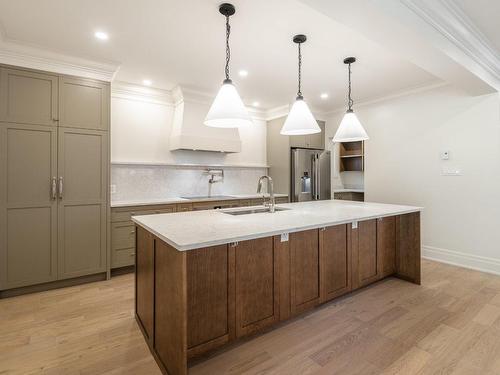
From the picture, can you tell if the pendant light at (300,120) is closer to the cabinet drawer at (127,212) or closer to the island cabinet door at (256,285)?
the island cabinet door at (256,285)

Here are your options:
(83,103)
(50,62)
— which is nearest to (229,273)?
(83,103)

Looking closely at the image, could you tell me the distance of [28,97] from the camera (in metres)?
2.75

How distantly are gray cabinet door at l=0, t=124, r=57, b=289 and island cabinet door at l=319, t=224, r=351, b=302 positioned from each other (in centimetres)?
278

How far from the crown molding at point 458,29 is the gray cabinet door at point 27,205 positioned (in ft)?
11.4

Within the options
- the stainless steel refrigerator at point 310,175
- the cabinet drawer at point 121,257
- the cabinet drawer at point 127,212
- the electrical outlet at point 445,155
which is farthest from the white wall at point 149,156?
the electrical outlet at point 445,155

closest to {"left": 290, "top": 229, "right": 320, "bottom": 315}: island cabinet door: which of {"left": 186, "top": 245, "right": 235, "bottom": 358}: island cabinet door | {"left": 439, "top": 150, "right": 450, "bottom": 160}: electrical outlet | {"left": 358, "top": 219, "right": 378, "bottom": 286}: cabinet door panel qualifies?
{"left": 186, "top": 245, "right": 235, "bottom": 358}: island cabinet door

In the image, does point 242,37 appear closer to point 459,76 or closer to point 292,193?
point 459,76

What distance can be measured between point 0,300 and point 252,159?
3948 millimetres

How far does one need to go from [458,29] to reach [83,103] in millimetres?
3708

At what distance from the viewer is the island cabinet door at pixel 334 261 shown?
88.8 inches

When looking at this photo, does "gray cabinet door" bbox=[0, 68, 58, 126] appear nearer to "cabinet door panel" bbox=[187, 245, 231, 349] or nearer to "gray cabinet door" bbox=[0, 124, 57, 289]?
"gray cabinet door" bbox=[0, 124, 57, 289]

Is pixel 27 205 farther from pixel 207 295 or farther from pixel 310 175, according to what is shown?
pixel 310 175

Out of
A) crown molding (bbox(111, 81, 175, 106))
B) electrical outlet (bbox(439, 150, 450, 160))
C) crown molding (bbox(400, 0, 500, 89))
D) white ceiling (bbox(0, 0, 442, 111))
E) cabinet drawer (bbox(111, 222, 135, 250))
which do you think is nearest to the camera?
crown molding (bbox(400, 0, 500, 89))

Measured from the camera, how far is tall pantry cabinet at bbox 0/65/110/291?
8.84ft
